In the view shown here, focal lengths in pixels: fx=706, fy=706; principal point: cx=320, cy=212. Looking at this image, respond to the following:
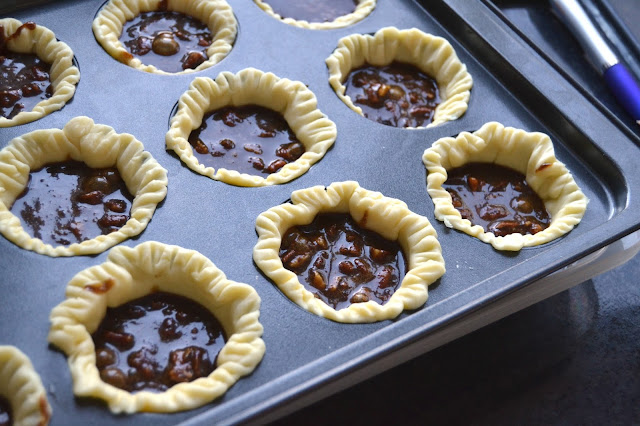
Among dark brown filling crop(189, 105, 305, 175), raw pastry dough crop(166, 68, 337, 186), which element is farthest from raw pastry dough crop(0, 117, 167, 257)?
dark brown filling crop(189, 105, 305, 175)

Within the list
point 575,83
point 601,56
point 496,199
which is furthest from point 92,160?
point 601,56

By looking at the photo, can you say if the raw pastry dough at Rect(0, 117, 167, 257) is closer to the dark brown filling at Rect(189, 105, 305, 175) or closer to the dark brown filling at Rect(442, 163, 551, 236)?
the dark brown filling at Rect(189, 105, 305, 175)

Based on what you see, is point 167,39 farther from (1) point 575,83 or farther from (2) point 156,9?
(1) point 575,83

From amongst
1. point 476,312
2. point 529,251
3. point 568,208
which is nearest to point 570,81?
point 568,208

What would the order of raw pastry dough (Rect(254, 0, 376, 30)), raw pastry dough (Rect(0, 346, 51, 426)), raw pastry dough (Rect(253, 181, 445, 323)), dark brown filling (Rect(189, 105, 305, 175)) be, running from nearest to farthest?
raw pastry dough (Rect(0, 346, 51, 426)) < raw pastry dough (Rect(253, 181, 445, 323)) < dark brown filling (Rect(189, 105, 305, 175)) < raw pastry dough (Rect(254, 0, 376, 30))

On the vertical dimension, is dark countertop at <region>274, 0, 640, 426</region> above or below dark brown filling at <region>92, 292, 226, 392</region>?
above

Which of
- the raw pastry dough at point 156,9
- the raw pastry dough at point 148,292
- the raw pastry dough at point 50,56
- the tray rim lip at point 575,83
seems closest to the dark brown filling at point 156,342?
the raw pastry dough at point 148,292

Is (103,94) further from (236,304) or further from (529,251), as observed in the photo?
(529,251)
